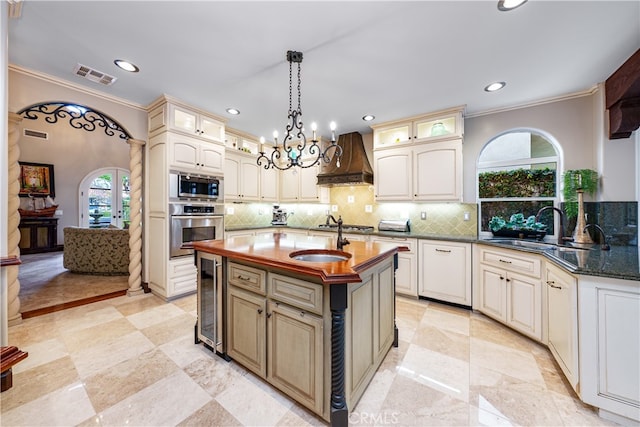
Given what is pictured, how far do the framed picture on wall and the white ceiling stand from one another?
235 inches

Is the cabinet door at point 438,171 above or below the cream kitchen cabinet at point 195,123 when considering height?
below

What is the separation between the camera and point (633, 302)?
56.4 inches

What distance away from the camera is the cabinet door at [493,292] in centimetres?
258

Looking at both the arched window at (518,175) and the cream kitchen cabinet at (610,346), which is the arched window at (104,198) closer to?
the arched window at (518,175)

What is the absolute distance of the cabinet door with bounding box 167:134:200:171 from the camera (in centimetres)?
320

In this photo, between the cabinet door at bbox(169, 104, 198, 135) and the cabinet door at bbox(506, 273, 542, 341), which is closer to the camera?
the cabinet door at bbox(506, 273, 542, 341)

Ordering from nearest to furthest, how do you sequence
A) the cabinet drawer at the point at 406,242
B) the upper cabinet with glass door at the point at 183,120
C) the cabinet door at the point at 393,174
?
1. the upper cabinet with glass door at the point at 183,120
2. the cabinet drawer at the point at 406,242
3. the cabinet door at the point at 393,174

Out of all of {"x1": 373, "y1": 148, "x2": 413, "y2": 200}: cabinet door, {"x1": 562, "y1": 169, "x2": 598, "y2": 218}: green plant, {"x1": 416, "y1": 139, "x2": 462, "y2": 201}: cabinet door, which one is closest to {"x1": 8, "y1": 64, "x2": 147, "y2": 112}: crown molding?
{"x1": 373, "y1": 148, "x2": 413, "y2": 200}: cabinet door

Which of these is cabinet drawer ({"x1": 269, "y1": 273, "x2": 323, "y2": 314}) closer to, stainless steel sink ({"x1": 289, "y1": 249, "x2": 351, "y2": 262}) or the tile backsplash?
stainless steel sink ({"x1": 289, "y1": 249, "x2": 351, "y2": 262})

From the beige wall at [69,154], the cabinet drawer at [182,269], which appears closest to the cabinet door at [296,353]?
the cabinet drawer at [182,269]

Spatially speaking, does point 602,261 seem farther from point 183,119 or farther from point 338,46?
point 183,119

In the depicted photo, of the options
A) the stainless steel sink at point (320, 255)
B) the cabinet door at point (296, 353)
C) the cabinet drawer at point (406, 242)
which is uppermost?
the stainless steel sink at point (320, 255)

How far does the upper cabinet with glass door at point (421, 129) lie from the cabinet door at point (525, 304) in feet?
6.22

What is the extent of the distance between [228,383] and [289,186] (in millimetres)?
3669
